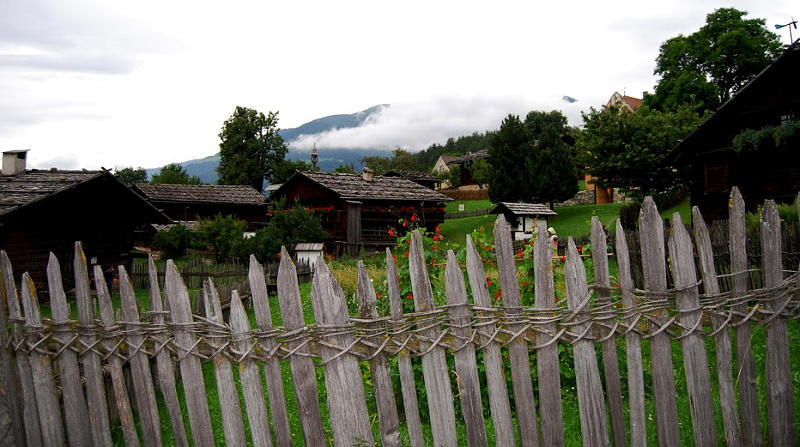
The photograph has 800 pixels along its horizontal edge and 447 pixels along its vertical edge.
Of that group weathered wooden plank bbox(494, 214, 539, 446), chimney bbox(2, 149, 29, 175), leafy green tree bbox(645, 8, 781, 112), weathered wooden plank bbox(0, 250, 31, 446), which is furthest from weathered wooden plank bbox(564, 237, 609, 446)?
leafy green tree bbox(645, 8, 781, 112)

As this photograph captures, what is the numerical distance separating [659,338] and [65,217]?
68.7ft

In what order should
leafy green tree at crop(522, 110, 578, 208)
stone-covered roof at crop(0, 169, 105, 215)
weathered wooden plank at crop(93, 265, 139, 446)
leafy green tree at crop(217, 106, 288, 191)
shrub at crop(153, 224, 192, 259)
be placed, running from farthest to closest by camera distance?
1. leafy green tree at crop(217, 106, 288, 191)
2. leafy green tree at crop(522, 110, 578, 208)
3. shrub at crop(153, 224, 192, 259)
4. stone-covered roof at crop(0, 169, 105, 215)
5. weathered wooden plank at crop(93, 265, 139, 446)

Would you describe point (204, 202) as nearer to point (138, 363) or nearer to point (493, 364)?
point (138, 363)

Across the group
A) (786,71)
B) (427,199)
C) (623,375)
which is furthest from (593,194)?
(623,375)

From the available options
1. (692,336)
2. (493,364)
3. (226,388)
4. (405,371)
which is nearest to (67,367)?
(226,388)

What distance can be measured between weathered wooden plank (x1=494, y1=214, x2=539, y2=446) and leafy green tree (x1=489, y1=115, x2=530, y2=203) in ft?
113

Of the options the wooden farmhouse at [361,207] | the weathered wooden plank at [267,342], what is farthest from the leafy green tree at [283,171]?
the weathered wooden plank at [267,342]

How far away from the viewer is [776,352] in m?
3.56

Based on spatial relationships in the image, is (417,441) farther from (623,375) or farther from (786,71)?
(786,71)

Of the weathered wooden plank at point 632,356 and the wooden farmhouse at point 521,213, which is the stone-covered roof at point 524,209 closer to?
the wooden farmhouse at point 521,213

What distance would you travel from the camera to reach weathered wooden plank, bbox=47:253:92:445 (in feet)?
12.5

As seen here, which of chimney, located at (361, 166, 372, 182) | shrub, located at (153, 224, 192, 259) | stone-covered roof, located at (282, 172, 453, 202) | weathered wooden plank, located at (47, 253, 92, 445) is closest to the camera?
weathered wooden plank, located at (47, 253, 92, 445)

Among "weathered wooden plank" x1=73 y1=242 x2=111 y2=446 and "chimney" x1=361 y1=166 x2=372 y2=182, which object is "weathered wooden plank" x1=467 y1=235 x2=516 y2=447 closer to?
"weathered wooden plank" x1=73 y1=242 x2=111 y2=446

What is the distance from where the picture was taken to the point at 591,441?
10.6 ft
